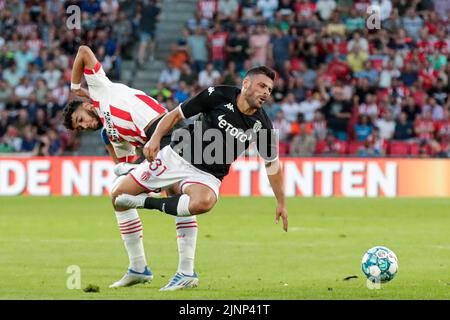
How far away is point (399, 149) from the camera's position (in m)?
26.6

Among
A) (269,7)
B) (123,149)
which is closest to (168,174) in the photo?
(123,149)

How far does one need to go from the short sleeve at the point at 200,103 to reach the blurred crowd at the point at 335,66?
16.0 meters

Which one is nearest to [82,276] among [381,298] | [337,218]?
[381,298]

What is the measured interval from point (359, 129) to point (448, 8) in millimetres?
5199

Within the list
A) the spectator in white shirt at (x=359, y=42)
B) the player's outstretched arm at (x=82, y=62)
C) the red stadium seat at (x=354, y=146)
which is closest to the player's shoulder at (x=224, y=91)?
the player's outstretched arm at (x=82, y=62)

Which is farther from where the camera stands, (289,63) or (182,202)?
(289,63)

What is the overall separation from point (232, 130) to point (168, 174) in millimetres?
746

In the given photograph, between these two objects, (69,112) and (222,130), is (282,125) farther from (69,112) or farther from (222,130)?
(222,130)

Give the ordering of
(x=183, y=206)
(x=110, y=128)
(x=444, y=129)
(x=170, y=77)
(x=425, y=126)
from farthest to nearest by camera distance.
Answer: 1. (x=170, y=77)
2. (x=425, y=126)
3. (x=444, y=129)
4. (x=110, y=128)
5. (x=183, y=206)

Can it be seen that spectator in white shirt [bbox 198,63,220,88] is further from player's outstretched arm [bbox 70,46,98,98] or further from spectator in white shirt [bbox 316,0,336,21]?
player's outstretched arm [bbox 70,46,98,98]

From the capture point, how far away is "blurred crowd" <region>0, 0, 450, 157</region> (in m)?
27.4

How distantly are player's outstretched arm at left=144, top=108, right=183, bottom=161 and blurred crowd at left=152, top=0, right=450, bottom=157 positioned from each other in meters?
16.2
